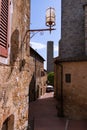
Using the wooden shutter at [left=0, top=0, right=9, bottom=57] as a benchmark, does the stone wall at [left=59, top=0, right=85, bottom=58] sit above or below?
above

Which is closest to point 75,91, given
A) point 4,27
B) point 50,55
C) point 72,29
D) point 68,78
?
point 68,78

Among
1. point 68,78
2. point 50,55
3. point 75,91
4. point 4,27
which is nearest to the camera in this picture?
point 4,27

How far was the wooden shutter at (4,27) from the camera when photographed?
13.5ft

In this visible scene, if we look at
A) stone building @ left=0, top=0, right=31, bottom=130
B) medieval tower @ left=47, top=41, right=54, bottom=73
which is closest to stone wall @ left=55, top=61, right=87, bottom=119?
stone building @ left=0, top=0, right=31, bottom=130

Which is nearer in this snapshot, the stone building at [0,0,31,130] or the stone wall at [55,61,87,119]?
the stone building at [0,0,31,130]

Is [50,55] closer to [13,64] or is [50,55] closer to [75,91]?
[75,91]

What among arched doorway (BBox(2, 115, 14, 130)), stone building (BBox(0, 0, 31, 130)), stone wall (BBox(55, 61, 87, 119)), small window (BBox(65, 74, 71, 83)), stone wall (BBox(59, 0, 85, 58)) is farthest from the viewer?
stone wall (BBox(59, 0, 85, 58))

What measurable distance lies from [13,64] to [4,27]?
103 centimetres

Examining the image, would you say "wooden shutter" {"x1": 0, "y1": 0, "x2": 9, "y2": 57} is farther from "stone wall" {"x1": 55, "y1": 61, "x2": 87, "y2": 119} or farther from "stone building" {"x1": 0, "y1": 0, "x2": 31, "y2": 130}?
"stone wall" {"x1": 55, "y1": 61, "x2": 87, "y2": 119}

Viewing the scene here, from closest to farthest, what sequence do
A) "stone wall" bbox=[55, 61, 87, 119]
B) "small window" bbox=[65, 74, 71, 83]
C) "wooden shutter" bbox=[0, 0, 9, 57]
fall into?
"wooden shutter" bbox=[0, 0, 9, 57] → "stone wall" bbox=[55, 61, 87, 119] → "small window" bbox=[65, 74, 71, 83]

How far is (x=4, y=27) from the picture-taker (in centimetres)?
429

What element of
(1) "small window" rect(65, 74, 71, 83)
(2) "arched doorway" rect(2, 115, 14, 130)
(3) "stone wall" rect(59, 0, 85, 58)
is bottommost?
(2) "arched doorway" rect(2, 115, 14, 130)

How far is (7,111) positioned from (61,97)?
1239 cm

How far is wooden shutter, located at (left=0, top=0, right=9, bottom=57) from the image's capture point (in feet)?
→ 13.5
